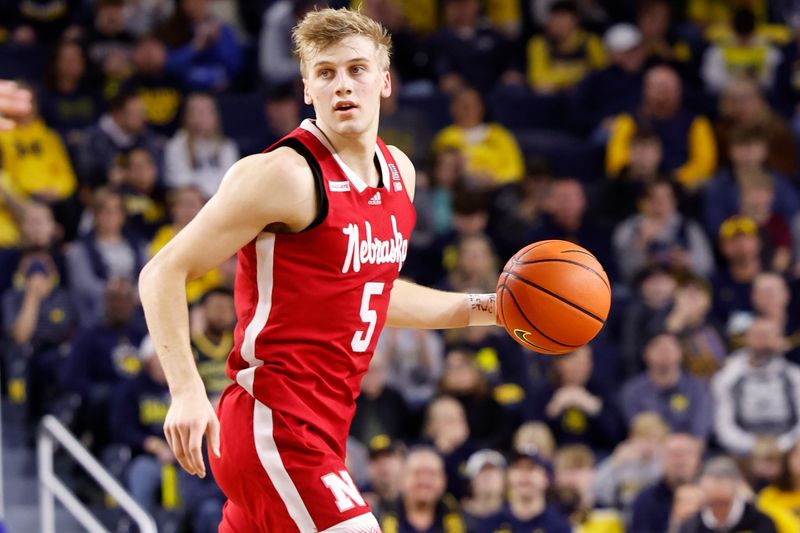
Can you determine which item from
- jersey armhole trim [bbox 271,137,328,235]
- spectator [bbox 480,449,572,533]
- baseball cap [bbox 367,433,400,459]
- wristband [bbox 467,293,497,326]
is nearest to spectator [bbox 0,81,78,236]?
baseball cap [bbox 367,433,400,459]

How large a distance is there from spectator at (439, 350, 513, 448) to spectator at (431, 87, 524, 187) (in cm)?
259

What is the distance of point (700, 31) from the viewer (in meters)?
12.6

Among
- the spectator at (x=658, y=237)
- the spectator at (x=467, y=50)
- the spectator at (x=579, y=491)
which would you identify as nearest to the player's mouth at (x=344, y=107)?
the spectator at (x=579, y=491)

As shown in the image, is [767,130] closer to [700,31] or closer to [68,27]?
[700,31]

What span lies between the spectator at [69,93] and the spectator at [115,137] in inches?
14.1

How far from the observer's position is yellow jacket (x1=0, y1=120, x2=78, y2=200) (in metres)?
9.88

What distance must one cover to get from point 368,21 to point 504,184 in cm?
637

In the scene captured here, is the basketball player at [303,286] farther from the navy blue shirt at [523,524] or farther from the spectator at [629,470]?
the spectator at [629,470]

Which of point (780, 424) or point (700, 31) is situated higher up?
point (700, 31)

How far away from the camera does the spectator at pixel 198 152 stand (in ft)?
33.3

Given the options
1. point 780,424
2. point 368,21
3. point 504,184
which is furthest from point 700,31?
point 368,21

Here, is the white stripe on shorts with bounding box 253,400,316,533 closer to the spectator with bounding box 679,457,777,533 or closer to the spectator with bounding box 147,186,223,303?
the spectator with bounding box 679,457,777,533

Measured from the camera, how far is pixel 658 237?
33.3ft

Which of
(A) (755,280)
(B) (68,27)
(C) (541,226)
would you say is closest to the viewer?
(A) (755,280)
